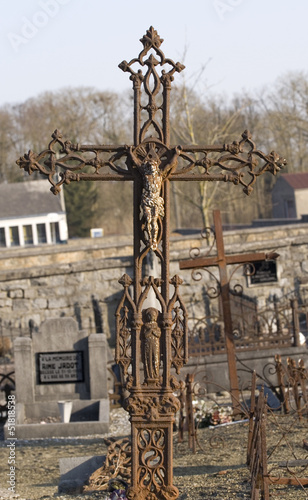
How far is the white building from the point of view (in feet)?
129

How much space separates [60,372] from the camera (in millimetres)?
11133

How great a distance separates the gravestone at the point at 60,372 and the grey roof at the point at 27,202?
93.0 feet

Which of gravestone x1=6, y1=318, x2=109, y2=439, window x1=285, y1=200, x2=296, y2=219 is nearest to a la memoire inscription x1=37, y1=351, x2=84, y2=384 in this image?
gravestone x1=6, y1=318, x2=109, y2=439

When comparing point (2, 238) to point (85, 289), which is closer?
point (85, 289)

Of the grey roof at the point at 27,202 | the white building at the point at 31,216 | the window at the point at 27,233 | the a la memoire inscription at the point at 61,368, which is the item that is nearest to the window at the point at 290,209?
the white building at the point at 31,216

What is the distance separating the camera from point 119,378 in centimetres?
1168

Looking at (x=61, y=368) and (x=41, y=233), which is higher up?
(x=41, y=233)

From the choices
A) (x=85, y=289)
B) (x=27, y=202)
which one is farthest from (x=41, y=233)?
(x=85, y=289)

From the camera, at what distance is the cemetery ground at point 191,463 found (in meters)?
5.68

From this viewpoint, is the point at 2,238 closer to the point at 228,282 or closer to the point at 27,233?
the point at 27,233

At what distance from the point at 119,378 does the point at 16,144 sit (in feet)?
150

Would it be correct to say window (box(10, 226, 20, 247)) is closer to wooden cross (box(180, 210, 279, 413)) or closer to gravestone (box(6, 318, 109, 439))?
gravestone (box(6, 318, 109, 439))

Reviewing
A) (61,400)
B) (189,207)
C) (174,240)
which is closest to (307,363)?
(61,400)

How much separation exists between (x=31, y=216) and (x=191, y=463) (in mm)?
33021
